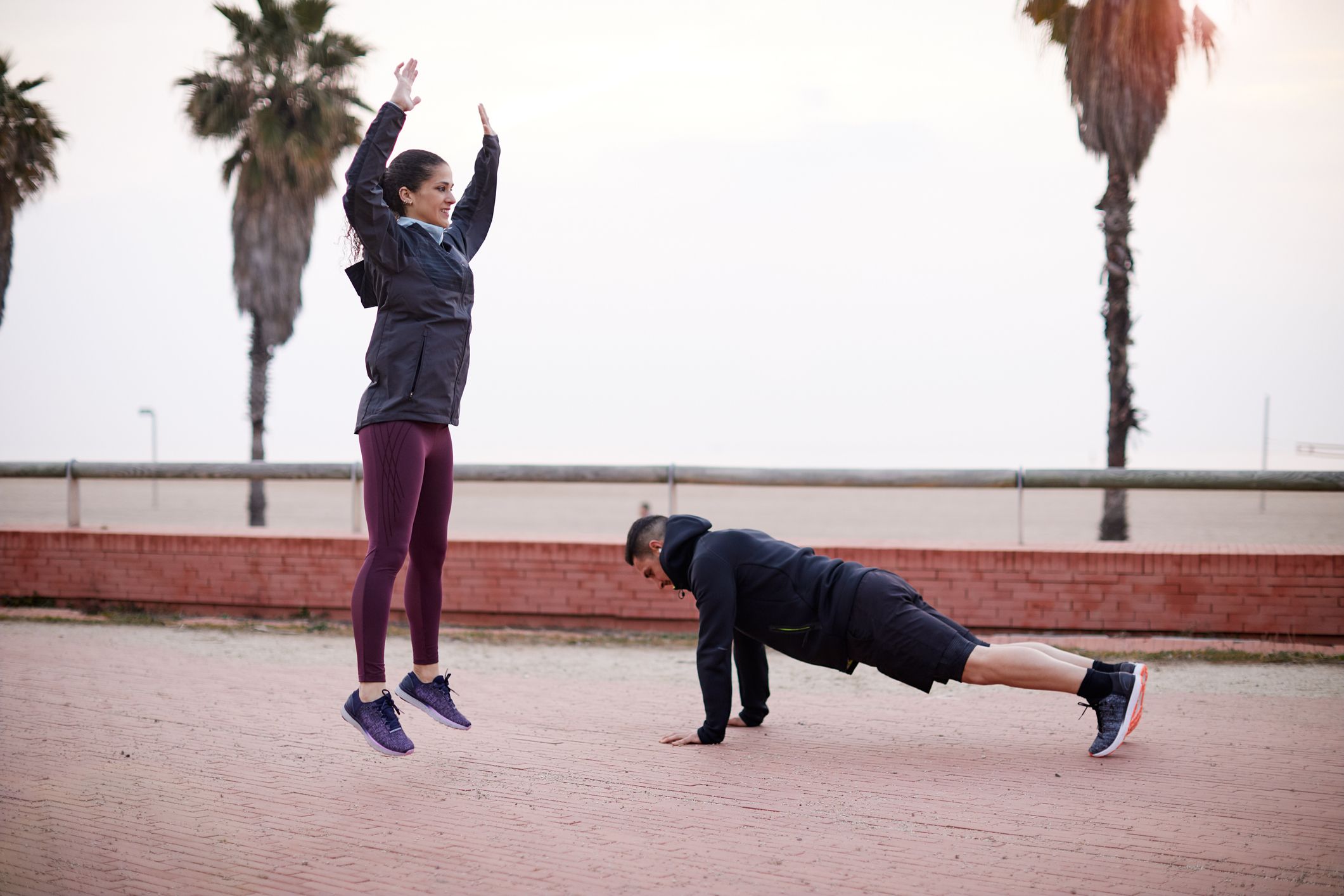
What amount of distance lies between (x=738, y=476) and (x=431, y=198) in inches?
166

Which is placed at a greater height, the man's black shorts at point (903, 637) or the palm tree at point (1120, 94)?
the palm tree at point (1120, 94)

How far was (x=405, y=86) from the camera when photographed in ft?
12.4

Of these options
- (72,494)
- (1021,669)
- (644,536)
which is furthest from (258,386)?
(1021,669)

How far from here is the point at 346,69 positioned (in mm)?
20891

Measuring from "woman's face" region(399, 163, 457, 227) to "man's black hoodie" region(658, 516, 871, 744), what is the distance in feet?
5.16

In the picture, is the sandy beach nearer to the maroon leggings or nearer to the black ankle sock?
the maroon leggings

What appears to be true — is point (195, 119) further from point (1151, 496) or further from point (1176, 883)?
point (1151, 496)

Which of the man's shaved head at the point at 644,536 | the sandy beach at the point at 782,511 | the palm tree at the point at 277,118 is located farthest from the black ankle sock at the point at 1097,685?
the palm tree at the point at 277,118

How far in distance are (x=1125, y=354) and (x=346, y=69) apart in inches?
605

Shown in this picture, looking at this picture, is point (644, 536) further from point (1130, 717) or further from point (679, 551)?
point (1130, 717)

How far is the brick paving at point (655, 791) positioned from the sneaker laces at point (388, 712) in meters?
0.19

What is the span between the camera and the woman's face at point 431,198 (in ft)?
13.4

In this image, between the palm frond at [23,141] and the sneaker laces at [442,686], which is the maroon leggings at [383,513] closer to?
the sneaker laces at [442,686]

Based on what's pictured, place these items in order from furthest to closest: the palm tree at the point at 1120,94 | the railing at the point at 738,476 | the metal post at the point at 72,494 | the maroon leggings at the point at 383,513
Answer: the palm tree at the point at 1120,94 < the metal post at the point at 72,494 < the railing at the point at 738,476 < the maroon leggings at the point at 383,513
